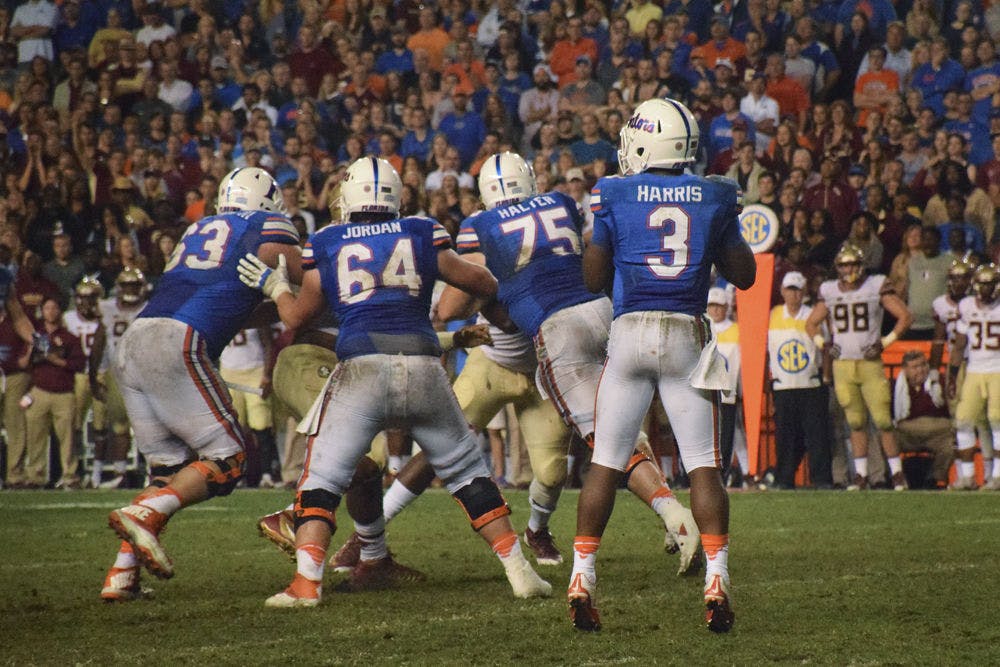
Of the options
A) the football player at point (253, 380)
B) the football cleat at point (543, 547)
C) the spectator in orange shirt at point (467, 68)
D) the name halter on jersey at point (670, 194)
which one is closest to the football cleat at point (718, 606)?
the name halter on jersey at point (670, 194)

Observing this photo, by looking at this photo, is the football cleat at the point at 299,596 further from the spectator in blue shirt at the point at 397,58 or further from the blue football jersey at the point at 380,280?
the spectator in blue shirt at the point at 397,58

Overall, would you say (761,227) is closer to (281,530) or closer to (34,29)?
(281,530)

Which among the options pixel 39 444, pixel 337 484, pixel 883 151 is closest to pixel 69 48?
pixel 39 444

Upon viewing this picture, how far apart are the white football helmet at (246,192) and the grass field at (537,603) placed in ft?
5.86

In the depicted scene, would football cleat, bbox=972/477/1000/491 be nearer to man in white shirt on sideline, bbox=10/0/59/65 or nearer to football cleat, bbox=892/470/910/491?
football cleat, bbox=892/470/910/491

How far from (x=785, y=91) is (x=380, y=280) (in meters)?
10.1

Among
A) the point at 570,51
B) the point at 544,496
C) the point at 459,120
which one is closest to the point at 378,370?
the point at 544,496

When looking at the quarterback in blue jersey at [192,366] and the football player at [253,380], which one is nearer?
the quarterback in blue jersey at [192,366]

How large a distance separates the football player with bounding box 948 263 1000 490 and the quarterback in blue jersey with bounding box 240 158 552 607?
7080 millimetres

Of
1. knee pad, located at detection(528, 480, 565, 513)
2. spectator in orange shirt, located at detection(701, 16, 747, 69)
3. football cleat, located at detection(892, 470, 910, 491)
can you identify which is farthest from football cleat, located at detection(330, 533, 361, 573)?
spectator in orange shirt, located at detection(701, 16, 747, 69)

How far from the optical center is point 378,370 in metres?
6.52

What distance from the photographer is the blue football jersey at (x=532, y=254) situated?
7.73m

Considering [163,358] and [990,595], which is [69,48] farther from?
[990,595]

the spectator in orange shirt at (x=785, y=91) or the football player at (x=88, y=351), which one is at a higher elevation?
the spectator in orange shirt at (x=785, y=91)
